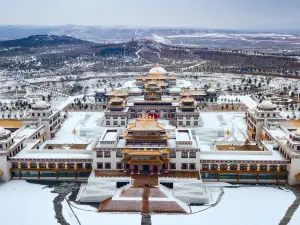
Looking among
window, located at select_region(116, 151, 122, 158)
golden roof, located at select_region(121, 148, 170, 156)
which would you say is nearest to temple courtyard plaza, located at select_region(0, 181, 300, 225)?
golden roof, located at select_region(121, 148, 170, 156)

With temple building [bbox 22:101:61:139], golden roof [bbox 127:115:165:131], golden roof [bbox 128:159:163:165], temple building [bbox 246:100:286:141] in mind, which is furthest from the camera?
temple building [bbox 22:101:61:139]

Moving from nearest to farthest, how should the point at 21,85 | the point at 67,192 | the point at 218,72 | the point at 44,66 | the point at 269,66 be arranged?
the point at 67,192 → the point at 21,85 → the point at 218,72 → the point at 269,66 → the point at 44,66

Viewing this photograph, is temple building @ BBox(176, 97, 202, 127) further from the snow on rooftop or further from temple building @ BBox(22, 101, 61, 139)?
temple building @ BBox(22, 101, 61, 139)

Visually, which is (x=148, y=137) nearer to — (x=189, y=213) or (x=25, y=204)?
(x=189, y=213)

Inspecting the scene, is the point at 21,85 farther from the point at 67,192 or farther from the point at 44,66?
the point at 67,192

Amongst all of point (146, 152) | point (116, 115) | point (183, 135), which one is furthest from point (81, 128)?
point (183, 135)


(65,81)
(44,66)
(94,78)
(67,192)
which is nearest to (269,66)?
(94,78)

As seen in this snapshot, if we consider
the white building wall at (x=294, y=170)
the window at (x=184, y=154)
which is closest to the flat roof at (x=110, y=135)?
the window at (x=184, y=154)
